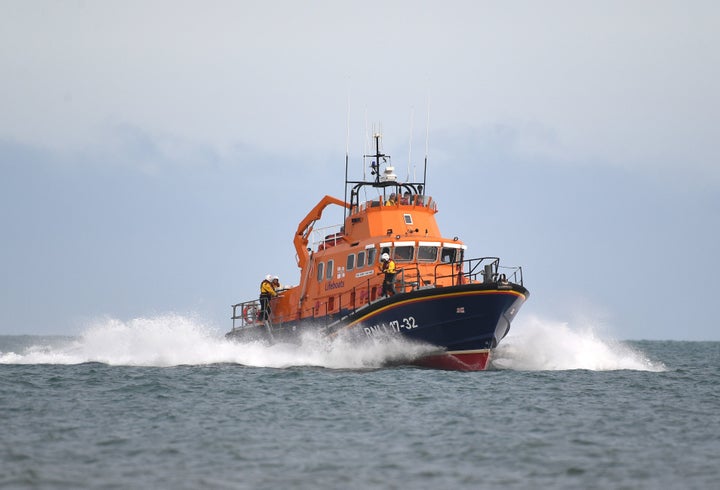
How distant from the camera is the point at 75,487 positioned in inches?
343

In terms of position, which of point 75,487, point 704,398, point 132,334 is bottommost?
point 75,487

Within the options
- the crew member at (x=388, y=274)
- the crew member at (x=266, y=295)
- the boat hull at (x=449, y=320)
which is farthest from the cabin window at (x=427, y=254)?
the crew member at (x=266, y=295)

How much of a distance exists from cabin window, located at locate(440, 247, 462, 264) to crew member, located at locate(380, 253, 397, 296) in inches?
88.1

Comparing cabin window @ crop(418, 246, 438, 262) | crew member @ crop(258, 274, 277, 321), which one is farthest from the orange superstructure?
crew member @ crop(258, 274, 277, 321)

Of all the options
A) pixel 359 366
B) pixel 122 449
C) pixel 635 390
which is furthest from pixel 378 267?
pixel 122 449

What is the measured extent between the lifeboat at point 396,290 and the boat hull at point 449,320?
0.08 ft

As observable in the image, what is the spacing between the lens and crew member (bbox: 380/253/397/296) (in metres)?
20.5

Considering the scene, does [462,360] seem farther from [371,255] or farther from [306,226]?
[306,226]

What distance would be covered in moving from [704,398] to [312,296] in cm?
1158

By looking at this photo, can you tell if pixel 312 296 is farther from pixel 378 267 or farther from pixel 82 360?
pixel 82 360

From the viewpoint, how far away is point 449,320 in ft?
64.5

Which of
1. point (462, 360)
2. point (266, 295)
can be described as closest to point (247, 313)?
point (266, 295)

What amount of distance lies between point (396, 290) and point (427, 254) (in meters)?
1.65

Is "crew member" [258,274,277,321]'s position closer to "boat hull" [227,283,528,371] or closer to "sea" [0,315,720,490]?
"sea" [0,315,720,490]
